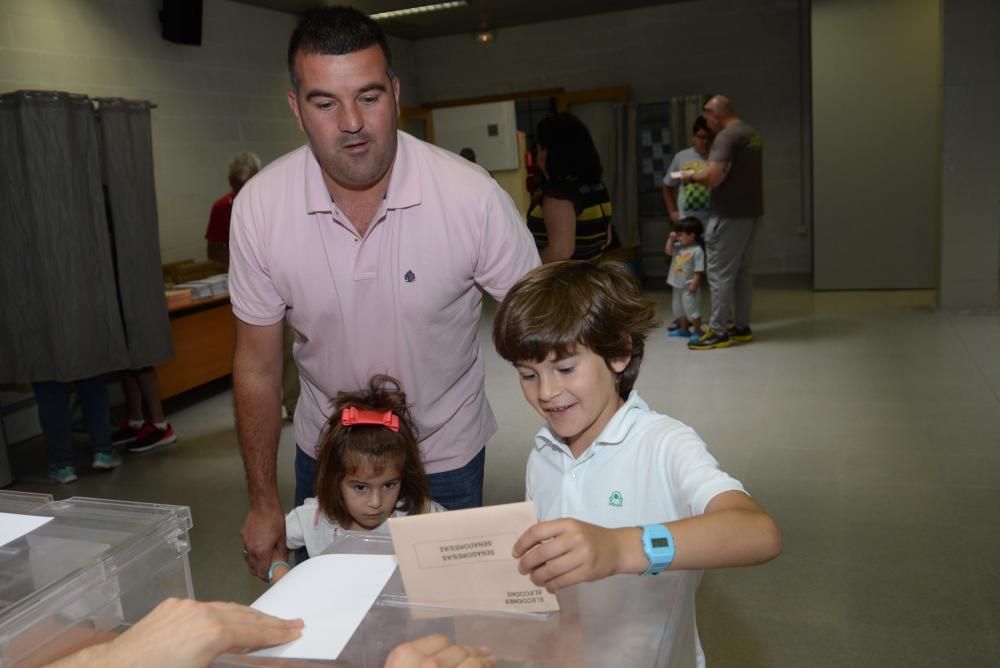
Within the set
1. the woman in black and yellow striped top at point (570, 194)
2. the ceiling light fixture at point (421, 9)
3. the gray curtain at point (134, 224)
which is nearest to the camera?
Answer: the woman in black and yellow striped top at point (570, 194)

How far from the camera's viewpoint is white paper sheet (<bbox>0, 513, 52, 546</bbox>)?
1.03 m

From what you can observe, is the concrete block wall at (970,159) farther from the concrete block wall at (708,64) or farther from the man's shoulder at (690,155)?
the concrete block wall at (708,64)

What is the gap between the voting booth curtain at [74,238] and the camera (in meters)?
3.85

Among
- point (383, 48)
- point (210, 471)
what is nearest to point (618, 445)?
point (383, 48)

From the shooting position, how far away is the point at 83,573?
92 cm

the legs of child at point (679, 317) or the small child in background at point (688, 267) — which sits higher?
the small child in background at point (688, 267)

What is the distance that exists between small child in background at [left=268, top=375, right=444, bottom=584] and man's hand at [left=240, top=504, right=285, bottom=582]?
24mm

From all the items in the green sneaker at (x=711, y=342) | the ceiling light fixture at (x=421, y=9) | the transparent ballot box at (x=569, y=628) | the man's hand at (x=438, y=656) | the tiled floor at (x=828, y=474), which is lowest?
the tiled floor at (x=828, y=474)

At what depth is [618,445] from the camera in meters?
1.41

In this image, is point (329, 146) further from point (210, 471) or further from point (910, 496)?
point (210, 471)

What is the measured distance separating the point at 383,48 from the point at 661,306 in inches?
246

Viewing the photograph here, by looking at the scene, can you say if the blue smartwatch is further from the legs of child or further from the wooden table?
the legs of child

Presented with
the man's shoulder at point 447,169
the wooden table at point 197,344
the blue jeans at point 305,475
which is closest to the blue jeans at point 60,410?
the wooden table at point 197,344

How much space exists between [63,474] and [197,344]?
140 cm
